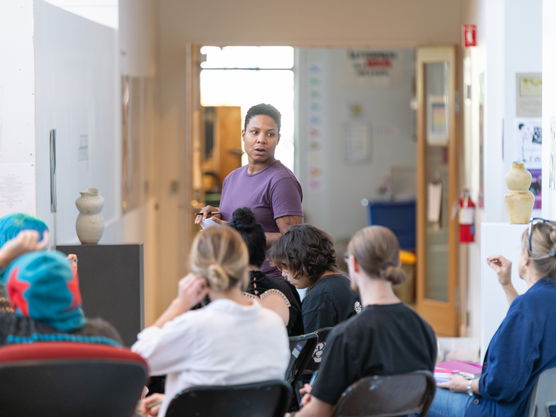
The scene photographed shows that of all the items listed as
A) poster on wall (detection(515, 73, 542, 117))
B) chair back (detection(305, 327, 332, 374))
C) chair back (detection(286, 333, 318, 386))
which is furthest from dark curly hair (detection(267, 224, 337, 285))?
poster on wall (detection(515, 73, 542, 117))

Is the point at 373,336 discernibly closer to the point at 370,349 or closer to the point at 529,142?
the point at 370,349

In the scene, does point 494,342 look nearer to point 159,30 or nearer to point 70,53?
point 70,53

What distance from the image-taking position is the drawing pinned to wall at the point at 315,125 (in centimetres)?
1112

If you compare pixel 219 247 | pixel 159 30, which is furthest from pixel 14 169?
pixel 159 30

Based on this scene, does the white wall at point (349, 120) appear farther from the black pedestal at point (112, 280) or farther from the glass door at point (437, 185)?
the black pedestal at point (112, 280)

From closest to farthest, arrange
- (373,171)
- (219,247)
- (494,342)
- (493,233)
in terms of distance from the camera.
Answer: (219,247), (494,342), (493,233), (373,171)

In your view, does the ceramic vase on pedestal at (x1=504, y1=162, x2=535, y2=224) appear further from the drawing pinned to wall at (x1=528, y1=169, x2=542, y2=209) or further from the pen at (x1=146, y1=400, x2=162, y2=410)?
the pen at (x1=146, y1=400, x2=162, y2=410)

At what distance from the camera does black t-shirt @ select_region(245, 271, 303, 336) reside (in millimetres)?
3707

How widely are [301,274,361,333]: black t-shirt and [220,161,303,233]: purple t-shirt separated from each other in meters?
0.68

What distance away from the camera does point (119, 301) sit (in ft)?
17.5

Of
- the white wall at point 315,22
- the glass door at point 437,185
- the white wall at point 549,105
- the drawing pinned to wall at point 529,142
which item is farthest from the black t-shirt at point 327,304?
the white wall at point 315,22

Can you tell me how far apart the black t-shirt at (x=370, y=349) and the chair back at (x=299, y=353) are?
0.53 meters

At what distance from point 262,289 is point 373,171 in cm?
760

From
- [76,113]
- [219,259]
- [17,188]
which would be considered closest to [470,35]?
[76,113]
